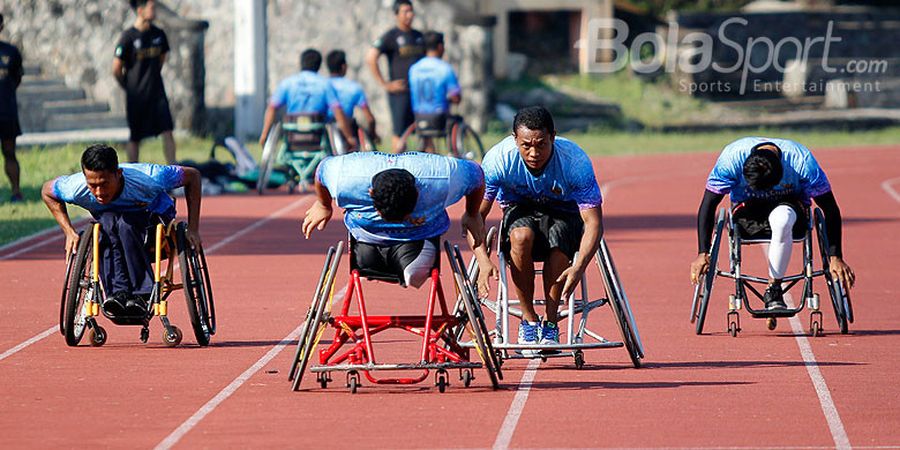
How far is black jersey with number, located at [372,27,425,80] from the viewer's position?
74.3ft

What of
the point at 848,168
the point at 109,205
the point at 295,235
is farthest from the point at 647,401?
the point at 848,168

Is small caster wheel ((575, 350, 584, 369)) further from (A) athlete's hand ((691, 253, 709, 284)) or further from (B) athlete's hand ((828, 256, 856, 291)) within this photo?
(B) athlete's hand ((828, 256, 856, 291))

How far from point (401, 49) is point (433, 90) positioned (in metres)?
1.57

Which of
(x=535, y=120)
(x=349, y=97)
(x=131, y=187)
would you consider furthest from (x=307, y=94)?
(x=535, y=120)

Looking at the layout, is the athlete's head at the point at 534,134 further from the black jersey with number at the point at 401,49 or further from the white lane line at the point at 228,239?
the black jersey with number at the point at 401,49

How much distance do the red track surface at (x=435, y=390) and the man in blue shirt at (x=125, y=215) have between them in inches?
14.7

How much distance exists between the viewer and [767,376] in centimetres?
927

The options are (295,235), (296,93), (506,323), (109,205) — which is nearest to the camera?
(506,323)

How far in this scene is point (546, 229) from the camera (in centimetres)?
927

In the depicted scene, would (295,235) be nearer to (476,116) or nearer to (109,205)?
(109,205)

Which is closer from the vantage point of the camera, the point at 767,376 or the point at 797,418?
the point at 797,418

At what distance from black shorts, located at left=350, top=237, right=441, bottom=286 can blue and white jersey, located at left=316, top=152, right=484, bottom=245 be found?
0.03 meters

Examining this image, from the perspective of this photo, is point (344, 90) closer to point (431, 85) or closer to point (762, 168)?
point (431, 85)

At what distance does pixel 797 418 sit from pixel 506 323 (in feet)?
5.31
